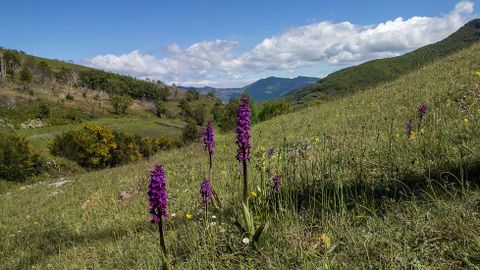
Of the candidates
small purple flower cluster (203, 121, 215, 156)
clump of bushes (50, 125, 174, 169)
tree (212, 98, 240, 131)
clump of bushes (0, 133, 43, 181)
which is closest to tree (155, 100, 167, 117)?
tree (212, 98, 240, 131)

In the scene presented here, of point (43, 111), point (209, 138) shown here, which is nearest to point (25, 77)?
point (43, 111)

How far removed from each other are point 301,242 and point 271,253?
28 centimetres

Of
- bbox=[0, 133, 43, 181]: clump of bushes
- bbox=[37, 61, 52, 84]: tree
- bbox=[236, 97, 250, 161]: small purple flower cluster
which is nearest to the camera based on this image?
bbox=[236, 97, 250, 161]: small purple flower cluster

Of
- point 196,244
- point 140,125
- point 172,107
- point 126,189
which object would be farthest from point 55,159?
point 172,107

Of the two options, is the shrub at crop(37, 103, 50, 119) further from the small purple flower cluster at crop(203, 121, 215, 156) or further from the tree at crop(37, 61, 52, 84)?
the small purple flower cluster at crop(203, 121, 215, 156)

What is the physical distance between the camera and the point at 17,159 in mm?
44156

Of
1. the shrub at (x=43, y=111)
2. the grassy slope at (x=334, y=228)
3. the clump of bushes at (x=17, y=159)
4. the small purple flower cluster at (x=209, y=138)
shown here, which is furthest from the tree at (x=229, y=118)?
the shrub at (x=43, y=111)

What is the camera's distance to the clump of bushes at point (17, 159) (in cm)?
4362

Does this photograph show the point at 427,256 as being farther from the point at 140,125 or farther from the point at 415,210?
the point at 140,125

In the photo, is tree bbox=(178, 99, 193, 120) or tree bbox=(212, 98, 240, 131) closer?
tree bbox=(212, 98, 240, 131)

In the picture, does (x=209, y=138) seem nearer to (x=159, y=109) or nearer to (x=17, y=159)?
(x=17, y=159)

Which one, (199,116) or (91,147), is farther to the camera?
(199,116)

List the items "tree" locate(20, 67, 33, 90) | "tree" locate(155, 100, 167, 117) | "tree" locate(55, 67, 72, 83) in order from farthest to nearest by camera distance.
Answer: "tree" locate(155, 100, 167, 117) < "tree" locate(55, 67, 72, 83) < "tree" locate(20, 67, 33, 90)

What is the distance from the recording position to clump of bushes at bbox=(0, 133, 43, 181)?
43.6m
